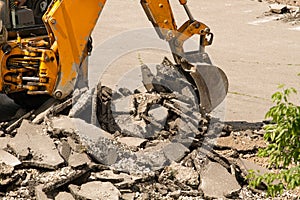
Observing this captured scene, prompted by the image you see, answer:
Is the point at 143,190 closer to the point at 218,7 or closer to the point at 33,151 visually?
the point at 33,151

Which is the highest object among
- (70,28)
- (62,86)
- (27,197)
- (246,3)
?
(70,28)

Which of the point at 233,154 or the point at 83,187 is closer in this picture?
the point at 83,187

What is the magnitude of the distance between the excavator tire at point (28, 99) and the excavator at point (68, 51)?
46 cm

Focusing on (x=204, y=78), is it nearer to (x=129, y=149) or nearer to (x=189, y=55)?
(x=189, y=55)

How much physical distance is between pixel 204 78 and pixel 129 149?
1490 millimetres

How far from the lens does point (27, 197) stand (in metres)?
6.53

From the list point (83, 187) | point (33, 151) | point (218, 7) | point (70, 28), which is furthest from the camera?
point (218, 7)

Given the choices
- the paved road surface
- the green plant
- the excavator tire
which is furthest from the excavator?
the green plant

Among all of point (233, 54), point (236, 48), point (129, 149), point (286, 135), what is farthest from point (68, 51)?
point (236, 48)

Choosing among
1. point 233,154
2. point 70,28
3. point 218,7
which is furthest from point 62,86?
point 218,7

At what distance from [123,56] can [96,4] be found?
5430 millimetres

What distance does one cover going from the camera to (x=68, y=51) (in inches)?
306

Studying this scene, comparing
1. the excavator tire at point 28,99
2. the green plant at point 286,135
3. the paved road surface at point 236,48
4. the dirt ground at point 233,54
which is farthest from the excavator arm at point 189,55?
the green plant at point 286,135

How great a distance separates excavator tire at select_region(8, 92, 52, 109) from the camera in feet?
28.7
